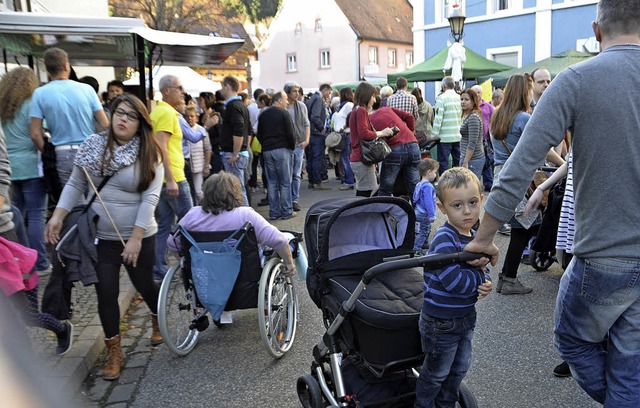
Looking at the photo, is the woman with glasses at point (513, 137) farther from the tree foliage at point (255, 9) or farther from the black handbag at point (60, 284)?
the tree foliage at point (255, 9)

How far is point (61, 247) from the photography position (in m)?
3.86

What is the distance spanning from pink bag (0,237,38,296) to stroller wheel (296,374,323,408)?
1.62m

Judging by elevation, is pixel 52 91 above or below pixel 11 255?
above

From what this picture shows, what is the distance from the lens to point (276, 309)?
432 cm

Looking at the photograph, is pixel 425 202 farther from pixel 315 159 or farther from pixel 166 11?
pixel 166 11

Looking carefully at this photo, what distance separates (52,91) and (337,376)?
3.94m

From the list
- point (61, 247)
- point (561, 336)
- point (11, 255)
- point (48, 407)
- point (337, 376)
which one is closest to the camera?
point (48, 407)

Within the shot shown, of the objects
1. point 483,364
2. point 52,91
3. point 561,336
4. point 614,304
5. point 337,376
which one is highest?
point 52,91

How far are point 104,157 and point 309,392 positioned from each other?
6.64 feet

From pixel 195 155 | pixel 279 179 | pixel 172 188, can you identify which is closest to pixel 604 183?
pixel 172 188

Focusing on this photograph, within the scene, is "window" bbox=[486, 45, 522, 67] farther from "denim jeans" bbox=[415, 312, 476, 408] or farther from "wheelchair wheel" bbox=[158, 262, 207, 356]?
"denim jeans" bbox=[415, 312, 476, 408]

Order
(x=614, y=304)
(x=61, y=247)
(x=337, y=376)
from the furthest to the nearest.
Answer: (x=61, y=247) → (x=337, y=376) → (x=614, y=304)

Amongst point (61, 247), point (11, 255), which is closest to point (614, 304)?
point (11, 255)

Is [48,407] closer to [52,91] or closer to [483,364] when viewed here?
[483,364]
